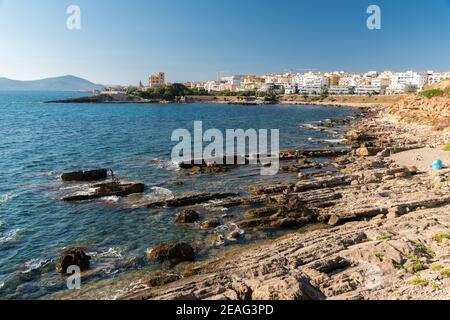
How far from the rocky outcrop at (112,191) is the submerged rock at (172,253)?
36.0ft

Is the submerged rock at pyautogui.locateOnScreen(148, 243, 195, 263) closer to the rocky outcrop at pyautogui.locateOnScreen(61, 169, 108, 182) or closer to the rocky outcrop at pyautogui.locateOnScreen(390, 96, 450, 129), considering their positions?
the rocky outcrop at pyautogui.locateOnScreen(61, 169, 108, 182)

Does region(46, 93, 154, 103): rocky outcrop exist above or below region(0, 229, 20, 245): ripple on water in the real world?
above

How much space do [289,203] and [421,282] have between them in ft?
40.8

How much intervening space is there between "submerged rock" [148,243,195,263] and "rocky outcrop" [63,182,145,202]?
10970mm

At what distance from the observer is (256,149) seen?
48844 mm

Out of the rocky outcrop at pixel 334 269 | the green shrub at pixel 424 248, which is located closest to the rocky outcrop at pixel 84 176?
the rocky outcrop at pixel 334 269

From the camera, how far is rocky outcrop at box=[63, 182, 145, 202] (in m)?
27.1

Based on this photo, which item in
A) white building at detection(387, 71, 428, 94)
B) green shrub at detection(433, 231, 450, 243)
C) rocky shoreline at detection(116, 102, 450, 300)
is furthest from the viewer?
white building at detection(387, 71, 428, 94)

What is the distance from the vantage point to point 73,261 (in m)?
17.0

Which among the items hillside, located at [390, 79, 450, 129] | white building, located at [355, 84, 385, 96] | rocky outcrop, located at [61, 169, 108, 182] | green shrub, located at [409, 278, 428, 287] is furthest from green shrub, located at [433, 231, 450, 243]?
white building, located at [355, 84, 385, 96]

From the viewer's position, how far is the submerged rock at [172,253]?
58.0 feet

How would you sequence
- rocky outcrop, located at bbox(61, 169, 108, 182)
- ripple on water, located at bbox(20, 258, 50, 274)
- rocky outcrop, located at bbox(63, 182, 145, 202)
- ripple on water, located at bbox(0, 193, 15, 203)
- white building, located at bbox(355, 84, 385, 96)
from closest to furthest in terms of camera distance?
1. ripple on water, located at bbox(20, 258, 50, 274)
2. rocky outcrop, located at bbox(63, 182, 145, 202)
3. ripple on water, located at bbox(0, 193, 15, 203)
4. rocky outcrop, located at bbox(61, 169, 108, 182)
5. white building, located at bbox(355, 84, 385, 96)

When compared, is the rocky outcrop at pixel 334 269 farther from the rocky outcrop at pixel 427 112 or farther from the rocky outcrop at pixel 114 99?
the rocky outcrop at pixel 114 99

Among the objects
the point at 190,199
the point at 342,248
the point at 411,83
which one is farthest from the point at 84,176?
the point at 411,83
